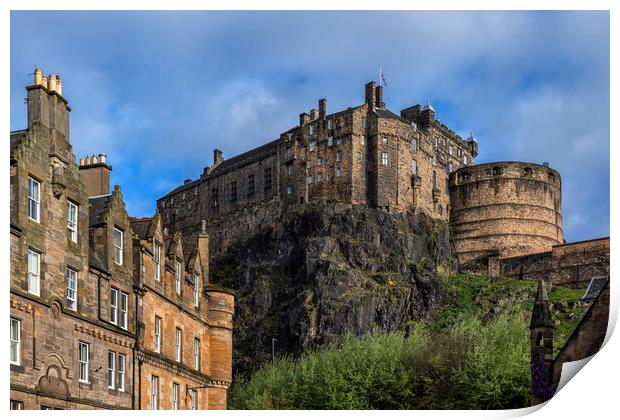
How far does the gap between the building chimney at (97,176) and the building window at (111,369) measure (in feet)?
14.9

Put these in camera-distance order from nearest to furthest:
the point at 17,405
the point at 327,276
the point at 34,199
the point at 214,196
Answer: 1. the point at 17,405
2. the point at 34,199
3. the point at 327,276
4. the point at 214,196

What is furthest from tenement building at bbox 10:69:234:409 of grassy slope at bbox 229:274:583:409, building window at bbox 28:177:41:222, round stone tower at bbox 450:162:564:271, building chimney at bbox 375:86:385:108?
round stone tower at bbox 450:162:564:271

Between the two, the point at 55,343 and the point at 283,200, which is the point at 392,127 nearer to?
the point at 283,200

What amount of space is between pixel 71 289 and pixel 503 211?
55.2 m

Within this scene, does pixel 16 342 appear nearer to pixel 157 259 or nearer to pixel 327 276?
pixel 157 259

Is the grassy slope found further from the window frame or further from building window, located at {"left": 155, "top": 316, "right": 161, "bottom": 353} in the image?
the window frame

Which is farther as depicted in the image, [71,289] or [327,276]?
[327,276]

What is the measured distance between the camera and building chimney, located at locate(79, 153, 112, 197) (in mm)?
26922

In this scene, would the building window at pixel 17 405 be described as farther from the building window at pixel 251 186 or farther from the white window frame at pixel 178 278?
the building window at pixel 251 186

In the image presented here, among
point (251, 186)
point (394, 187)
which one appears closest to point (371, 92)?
point (394, 187)

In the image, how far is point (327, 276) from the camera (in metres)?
61.1

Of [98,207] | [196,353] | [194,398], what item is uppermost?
[98,207]

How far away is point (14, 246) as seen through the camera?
20203 millimetres

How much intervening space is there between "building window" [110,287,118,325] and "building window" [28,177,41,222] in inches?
150
